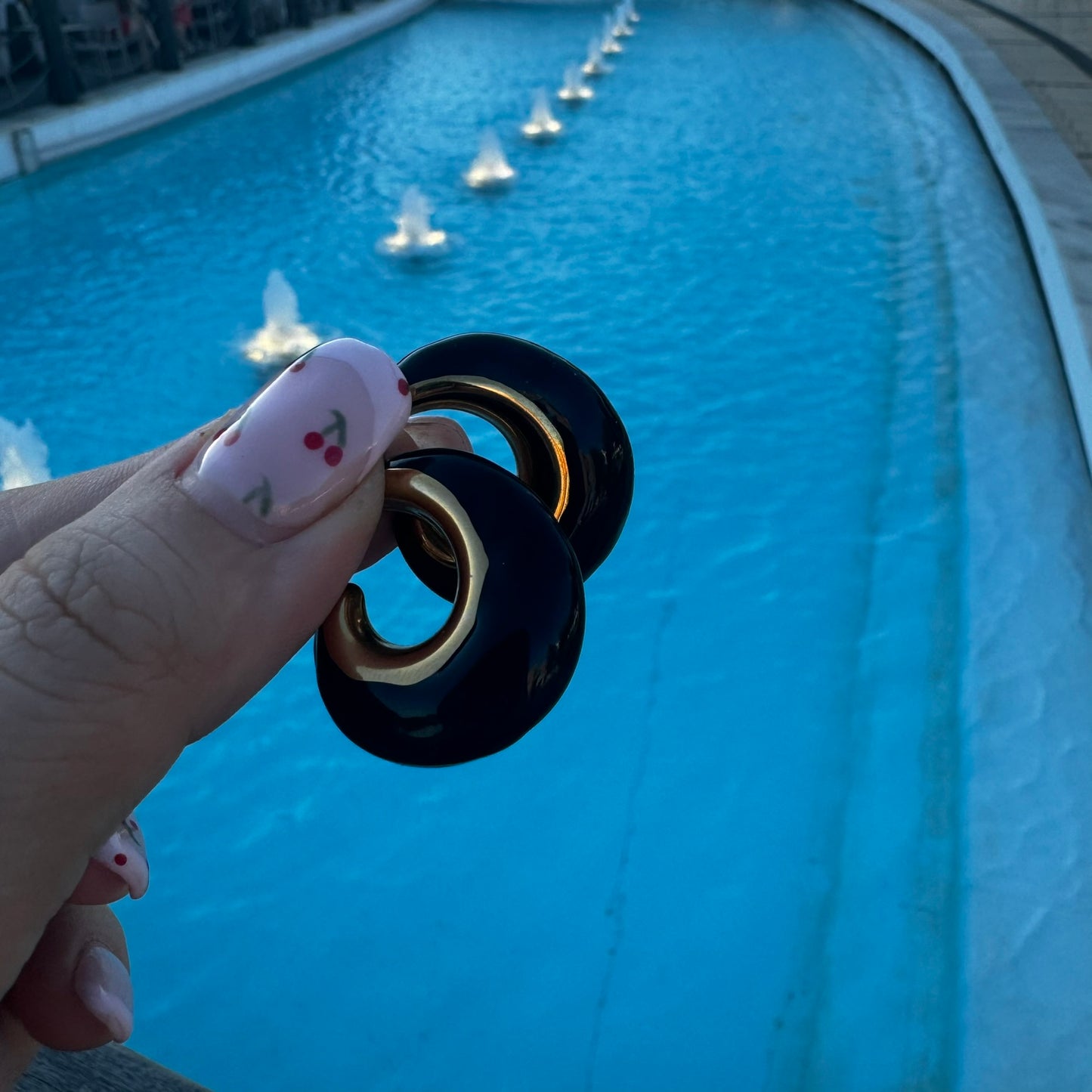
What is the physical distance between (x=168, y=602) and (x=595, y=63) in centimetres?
1334

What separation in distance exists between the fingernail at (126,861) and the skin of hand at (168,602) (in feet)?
0.49

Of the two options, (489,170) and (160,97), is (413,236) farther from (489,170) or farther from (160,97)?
(160,97)

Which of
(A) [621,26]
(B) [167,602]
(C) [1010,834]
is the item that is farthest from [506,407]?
(A) [621,26]

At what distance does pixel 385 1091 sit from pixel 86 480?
1965mm

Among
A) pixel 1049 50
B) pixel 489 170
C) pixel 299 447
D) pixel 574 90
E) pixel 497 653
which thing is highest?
pixel 299 447

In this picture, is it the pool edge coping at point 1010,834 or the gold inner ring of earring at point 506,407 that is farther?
the pool edge coping at point 1010,834

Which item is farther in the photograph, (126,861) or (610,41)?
(610,41)

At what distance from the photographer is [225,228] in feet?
24.2

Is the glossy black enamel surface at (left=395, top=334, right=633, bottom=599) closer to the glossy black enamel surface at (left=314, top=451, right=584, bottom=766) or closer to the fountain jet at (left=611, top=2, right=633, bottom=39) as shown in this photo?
the glossy black enamel surface at (left=314, top=451, right=584, bottom=766)

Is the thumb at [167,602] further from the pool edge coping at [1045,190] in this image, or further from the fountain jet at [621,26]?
the fountain jet at [621,26]

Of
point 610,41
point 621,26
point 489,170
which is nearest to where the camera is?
point 489,170

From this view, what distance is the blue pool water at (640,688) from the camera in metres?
2.49

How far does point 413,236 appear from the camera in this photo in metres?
6.97

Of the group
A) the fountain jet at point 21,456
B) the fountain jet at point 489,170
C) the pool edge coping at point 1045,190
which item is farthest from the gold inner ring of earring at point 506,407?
the fountain jet at point 489,170
